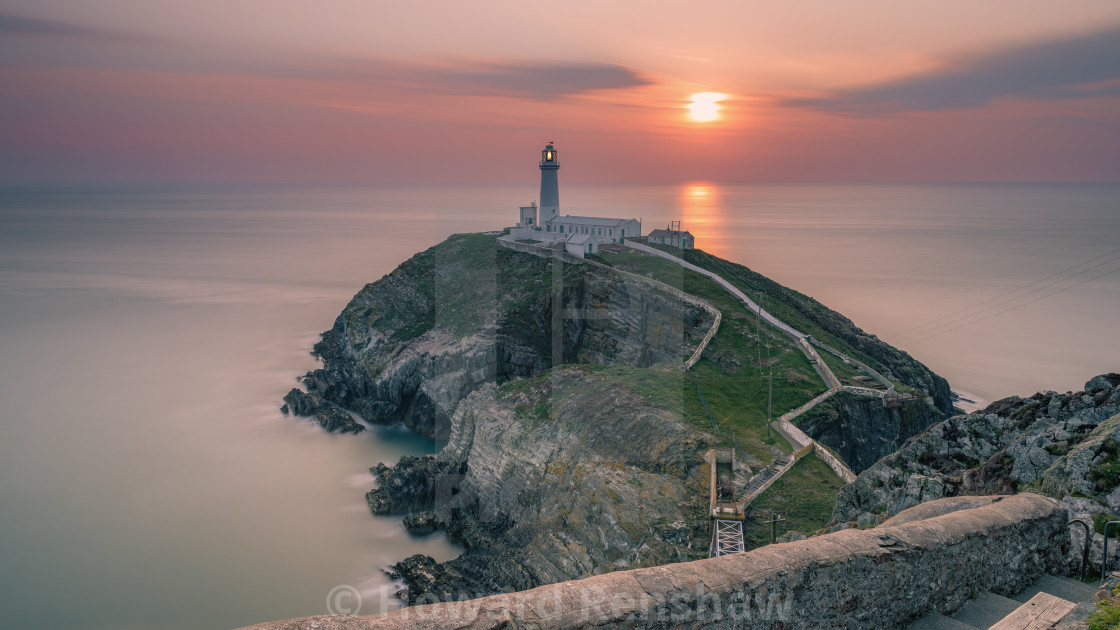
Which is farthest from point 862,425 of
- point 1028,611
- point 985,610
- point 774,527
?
point 1028,611

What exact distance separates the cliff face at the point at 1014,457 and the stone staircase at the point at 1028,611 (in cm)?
175

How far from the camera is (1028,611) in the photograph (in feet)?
19.7

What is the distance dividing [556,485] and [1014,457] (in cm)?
1958

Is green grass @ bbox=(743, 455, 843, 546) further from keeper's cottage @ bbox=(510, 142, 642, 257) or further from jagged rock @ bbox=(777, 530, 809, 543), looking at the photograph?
keeper's cottage @ bbox=(510, 142, 642, 257)

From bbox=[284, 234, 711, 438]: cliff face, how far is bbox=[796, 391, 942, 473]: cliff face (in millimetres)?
12112

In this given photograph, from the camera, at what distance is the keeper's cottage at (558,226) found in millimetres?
66812

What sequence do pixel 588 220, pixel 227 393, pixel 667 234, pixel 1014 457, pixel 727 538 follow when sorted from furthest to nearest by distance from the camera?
pixel 588 220 < pixel 667 234 < pixel 227 393 < pixel 727 538 < pixel 1014 457

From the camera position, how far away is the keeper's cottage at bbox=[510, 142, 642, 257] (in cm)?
6681

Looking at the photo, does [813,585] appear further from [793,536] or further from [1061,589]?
[793,536]

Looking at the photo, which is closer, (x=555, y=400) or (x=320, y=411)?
(x=555, y=400)

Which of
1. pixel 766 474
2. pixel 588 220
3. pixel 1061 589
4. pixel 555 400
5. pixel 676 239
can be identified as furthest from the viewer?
pixel 588 220

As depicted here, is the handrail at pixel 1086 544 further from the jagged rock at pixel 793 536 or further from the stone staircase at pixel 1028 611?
the jagged rock at pixel 793 536

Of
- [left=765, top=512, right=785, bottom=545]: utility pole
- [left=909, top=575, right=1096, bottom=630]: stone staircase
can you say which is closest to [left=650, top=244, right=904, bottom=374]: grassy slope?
[left=765, top=512, right=785, bottom=545]: utility pole

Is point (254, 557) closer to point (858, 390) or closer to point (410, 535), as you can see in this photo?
point (410, 535)
